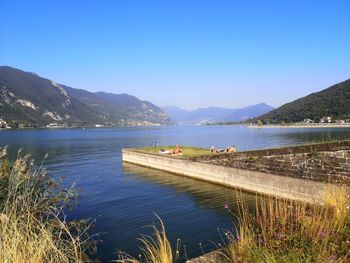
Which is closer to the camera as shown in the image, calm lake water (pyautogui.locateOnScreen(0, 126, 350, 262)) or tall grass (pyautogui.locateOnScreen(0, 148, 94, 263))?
tall grass (pyautogui.locateOnScreen(0, 148, 94, 263))

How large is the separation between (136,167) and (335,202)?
30842 mm

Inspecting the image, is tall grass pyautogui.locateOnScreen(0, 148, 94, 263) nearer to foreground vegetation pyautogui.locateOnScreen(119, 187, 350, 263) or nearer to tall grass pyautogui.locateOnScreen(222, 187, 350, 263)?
foreground vegetation pyautogui.locateOnScreen(119, 187, 350, 263)

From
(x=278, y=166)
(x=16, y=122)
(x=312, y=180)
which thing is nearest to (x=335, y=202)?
(x=312, y=180)

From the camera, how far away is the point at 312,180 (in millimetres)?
16516

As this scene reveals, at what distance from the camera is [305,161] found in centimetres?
1709

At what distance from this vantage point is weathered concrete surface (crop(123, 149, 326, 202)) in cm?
1644

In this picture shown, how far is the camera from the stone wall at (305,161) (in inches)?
604

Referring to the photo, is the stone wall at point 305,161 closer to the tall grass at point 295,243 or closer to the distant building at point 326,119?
the tall grass at point 295,243

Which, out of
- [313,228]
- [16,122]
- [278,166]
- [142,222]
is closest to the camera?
[313,228]

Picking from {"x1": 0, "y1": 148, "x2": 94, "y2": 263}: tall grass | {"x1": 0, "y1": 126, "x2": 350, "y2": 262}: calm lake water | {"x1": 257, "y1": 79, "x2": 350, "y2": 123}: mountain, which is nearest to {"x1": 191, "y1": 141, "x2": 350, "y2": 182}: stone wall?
{"x1": 0, "y1": 126, "x2": 350, "y2": 262}: calm lake water

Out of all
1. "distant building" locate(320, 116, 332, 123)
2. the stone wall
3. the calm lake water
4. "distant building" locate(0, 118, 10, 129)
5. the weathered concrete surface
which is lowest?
the calm lake water

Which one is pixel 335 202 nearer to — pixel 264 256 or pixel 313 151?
pixel 264 256

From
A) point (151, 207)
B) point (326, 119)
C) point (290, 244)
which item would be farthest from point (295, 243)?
point (326, 119)

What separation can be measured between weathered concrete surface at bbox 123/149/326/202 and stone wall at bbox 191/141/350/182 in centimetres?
39
